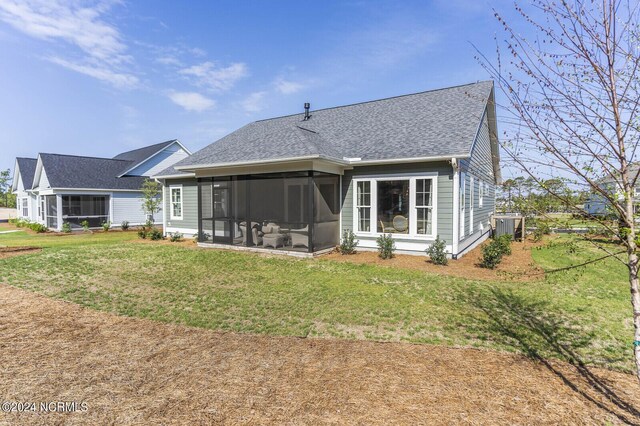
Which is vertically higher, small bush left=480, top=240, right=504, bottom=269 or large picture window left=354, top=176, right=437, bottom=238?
large picture window left=354, top=176, right=437, bottom=238

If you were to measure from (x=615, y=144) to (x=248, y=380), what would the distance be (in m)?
4.22

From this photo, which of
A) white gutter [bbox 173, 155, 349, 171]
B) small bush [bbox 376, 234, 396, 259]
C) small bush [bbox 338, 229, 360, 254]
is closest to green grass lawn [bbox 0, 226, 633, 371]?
small bush [bbox 376, 234, 396, 259]

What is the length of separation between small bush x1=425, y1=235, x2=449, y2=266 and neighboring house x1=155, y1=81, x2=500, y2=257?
0.52m

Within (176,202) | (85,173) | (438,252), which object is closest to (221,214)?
(176,202)

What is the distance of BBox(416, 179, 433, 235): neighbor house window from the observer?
1031cm

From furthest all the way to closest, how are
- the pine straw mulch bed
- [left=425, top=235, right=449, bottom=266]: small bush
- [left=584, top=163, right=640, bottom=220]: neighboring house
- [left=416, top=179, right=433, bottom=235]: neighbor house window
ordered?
[left=416, top=179, right=433, bottom=235]: neighbor house window, [left=425, top=235, right=449, bottom=266]: small bush, the pine straw mulch bed, [left=584, top=163, right=640, bottom=220]: neighboring house

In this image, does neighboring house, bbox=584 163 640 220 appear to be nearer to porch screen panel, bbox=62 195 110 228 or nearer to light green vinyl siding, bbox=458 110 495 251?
light green vinyl siding, bbox=458 110 495 251

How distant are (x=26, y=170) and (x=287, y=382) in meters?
35.9

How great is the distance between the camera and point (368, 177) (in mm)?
11141

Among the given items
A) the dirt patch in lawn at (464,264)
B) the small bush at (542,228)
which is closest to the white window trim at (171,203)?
the dirt patch in lawn at (464,264)

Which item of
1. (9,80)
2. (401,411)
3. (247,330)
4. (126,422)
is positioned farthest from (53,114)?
(401,411)

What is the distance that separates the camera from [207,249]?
12273 millimetres

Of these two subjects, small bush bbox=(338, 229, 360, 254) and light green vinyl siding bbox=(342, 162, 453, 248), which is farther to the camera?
small bush bbox=(338, 229, 360, 254)

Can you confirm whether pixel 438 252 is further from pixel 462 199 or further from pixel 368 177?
pixel 368 177
